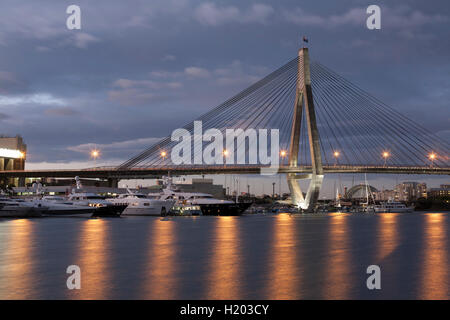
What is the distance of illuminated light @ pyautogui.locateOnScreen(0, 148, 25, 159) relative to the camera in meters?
166

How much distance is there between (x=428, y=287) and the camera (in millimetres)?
15820

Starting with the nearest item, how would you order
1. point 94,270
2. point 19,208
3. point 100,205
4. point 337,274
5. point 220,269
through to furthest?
point 337,274
point 94,270
point 220,269
point 19,208
point 100,205

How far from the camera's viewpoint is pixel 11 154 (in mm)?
169625

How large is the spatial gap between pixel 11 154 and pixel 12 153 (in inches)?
28.1

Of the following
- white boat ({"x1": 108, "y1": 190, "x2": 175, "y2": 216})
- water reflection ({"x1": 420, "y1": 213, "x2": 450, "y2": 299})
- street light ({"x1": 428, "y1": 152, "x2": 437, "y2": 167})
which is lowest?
water reflection ({"x1": 420, "y1": 213, "x2": 450, "y2": 299})

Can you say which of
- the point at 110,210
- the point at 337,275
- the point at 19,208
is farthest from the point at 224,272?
the point at 110,210

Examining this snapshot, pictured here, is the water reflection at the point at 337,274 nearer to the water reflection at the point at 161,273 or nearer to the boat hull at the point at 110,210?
the water reflection at the point at 161,273

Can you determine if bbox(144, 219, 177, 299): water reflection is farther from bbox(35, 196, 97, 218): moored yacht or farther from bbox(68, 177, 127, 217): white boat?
bbox(68, 177, 127, 217): white boat

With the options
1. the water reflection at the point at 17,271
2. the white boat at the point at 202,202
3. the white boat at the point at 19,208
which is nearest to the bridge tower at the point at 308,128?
the white boat at the point at 202,202

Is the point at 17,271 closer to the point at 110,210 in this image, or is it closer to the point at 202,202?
the point at 110,210

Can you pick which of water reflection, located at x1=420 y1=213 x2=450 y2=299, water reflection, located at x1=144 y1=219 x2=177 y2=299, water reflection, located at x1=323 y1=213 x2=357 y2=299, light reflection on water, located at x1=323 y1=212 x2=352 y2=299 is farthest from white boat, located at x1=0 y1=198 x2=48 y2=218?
water reflection, located at x1=420 y1=213 x2=450 y2=299

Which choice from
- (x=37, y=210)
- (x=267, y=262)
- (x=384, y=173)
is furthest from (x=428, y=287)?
(x=384, y=173)

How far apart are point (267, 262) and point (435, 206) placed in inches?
7539
